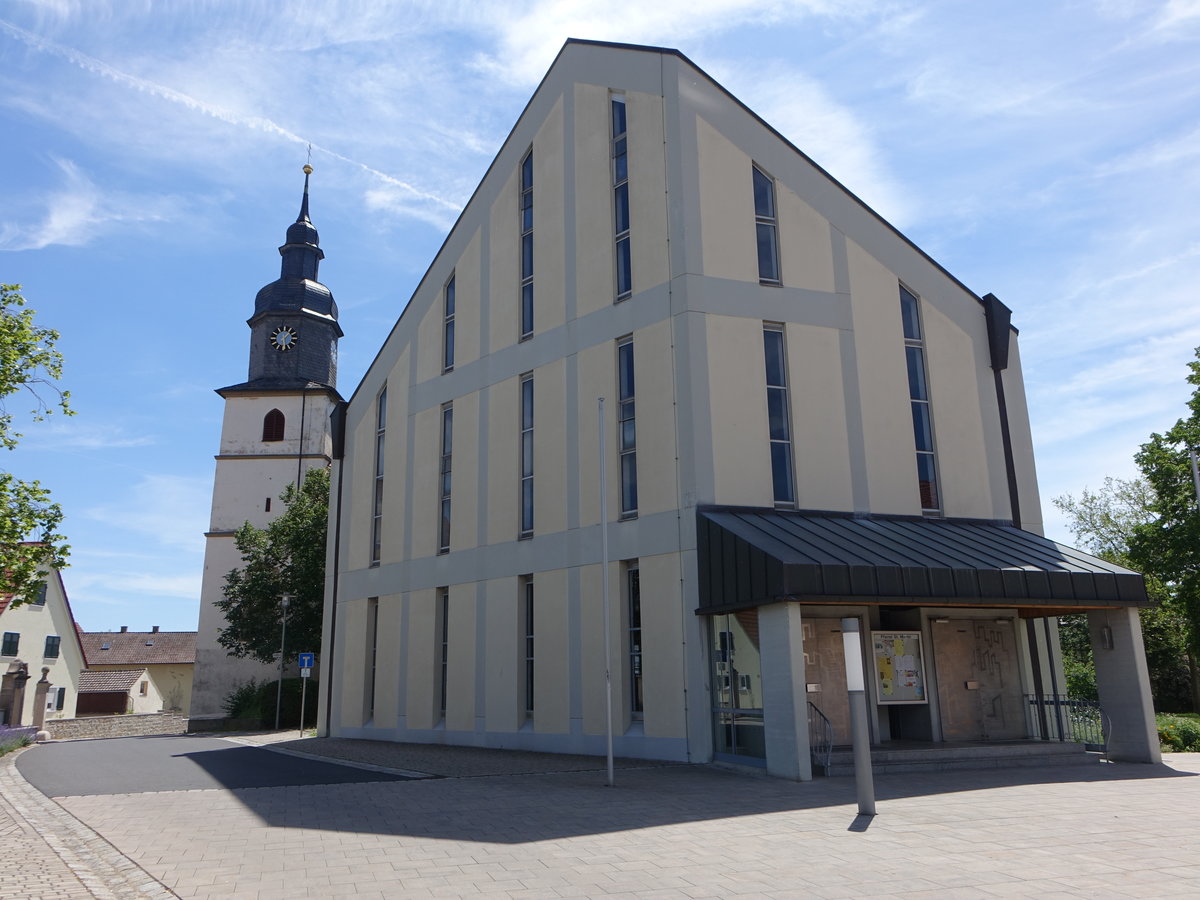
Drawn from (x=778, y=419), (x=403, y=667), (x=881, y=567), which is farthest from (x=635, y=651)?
(x=403, y=667)

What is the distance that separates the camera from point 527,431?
2288 cm

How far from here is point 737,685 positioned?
648 inches

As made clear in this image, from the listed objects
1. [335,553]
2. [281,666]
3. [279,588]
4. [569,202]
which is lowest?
[281,666]

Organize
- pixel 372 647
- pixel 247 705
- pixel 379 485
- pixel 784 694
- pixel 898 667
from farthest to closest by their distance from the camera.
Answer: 1. pixel 247 705
2. pixel 379 485
3. pixel 372 647
4. pixel 898 667
5. pixel 784 694

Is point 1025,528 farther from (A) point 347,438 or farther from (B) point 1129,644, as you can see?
(A) point 347,438

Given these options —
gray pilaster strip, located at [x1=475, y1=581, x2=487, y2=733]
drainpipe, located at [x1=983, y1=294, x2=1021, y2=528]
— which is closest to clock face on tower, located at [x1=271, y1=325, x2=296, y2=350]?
gray pilaster strip, located at [x1=475, y1=581, x2=487, y2=733]

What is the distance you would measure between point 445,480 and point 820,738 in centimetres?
1294

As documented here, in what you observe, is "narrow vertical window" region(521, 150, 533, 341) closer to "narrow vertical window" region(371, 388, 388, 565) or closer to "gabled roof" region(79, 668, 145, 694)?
"narrow vertical window" region(371, 388, 388, 565)

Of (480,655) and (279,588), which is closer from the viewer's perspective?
(480,655)

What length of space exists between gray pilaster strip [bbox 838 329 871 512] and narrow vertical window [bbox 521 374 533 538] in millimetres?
7483

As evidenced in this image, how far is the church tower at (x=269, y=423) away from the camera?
4912 centimetres

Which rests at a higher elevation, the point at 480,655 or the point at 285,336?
the point at 285,336

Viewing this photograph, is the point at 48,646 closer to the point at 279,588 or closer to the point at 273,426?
the point at 273,426

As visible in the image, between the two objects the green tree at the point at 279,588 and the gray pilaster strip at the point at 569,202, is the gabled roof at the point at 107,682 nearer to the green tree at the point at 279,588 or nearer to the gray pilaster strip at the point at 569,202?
the green tree at the point at 279,588
